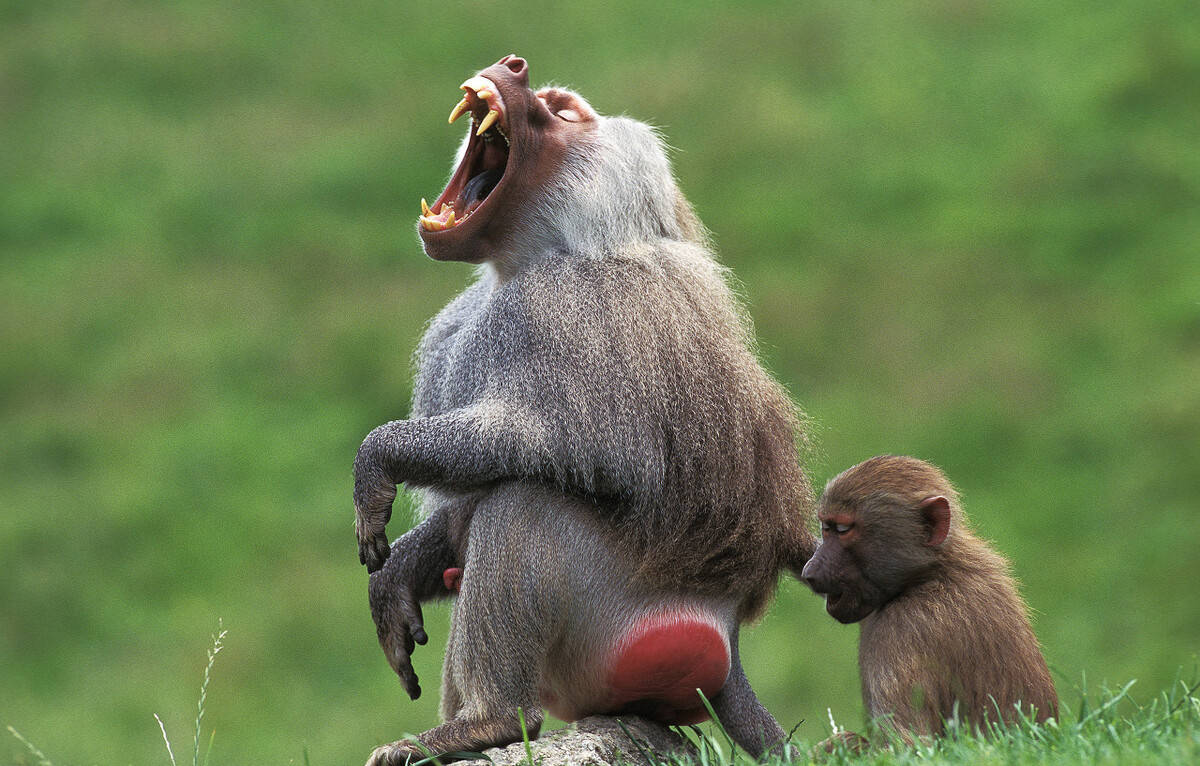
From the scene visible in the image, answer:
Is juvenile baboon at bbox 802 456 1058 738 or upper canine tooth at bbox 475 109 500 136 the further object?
upper canine tooth at bbox 475 109 500 136

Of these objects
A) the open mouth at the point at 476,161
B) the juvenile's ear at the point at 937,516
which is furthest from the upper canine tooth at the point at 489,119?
the juvenile's ear at the point at 937,516

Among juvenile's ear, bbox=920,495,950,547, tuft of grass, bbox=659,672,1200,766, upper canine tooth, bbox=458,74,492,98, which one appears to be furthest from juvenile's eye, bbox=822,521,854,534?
upper canine tooth, bbox=458,74,492,98

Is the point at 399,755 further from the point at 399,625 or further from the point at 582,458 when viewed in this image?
the point at 582,458

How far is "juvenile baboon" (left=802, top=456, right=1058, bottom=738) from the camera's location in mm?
3873

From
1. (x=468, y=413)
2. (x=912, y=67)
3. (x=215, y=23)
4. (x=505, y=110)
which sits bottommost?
(x=468, y=413)

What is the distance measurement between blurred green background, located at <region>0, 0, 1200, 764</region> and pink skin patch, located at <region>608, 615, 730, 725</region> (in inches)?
178

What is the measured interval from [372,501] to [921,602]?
1.41m

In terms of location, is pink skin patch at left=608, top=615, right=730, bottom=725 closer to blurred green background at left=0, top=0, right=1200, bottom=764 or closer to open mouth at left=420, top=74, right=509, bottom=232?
open mouth at left=420, top=74, right=509, bottom=232

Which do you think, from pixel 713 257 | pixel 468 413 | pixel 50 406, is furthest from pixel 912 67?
pixel 468 413

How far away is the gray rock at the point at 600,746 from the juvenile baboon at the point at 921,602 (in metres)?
0.63

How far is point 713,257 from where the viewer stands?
4691mm

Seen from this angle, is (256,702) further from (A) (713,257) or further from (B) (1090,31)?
(B) (1090,31)

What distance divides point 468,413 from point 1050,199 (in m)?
9.28

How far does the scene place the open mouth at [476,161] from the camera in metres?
4.25
